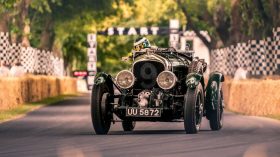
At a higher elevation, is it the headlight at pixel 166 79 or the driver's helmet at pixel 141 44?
the driver's helmet at pixel 141 44

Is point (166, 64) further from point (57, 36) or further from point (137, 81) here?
point (57, 36)

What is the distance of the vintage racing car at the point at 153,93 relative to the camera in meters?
21.3

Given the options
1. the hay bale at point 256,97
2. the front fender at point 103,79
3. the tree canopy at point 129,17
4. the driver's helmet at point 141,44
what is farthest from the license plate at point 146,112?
the tree canopy at point 129,17

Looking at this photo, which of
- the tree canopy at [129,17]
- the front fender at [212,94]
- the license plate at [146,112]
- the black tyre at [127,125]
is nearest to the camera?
the license plate at [146,112]

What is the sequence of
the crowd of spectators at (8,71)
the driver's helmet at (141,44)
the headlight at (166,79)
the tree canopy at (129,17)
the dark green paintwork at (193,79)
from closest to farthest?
1. the dark green paintwork at (193,79)
2. the headlight at (166,79)
3. the driver's helmet at (141,44)
4. the crowd of spectators at (8,71)
5. the tree canopy at (129,17)

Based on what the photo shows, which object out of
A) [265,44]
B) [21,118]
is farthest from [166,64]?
[265,44]

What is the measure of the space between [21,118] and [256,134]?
32.5 feet

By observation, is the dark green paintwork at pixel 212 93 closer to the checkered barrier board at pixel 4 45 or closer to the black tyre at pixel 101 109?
the black tyre at pixel 101 109

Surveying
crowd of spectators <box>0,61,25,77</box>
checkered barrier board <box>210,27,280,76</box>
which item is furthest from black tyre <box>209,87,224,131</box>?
crowd of spectators <box>0,61,25,77</box>

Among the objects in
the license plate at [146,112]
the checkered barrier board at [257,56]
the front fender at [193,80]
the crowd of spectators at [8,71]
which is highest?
the checkered barrier board at [257,56]

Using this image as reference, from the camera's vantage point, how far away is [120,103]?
21938mm

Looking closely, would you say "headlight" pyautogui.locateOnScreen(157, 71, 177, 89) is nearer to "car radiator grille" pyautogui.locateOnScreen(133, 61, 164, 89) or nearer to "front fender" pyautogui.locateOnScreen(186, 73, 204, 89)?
"front fender" pyautogui.locateOnScreen(186, 73, 204, 89)

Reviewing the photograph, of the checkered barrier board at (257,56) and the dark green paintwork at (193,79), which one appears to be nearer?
the dark green paintwork at (193,79)

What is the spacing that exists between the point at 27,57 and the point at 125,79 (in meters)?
32.4
